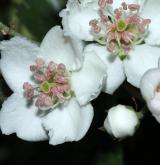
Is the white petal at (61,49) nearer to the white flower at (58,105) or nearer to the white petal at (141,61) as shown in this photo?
the white flower at (58,105)

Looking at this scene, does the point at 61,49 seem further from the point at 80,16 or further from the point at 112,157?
the point at 112,157

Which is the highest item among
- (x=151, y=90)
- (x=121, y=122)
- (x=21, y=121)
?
(x=151, y=90)

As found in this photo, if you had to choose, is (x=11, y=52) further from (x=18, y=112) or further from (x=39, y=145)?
(x=39, y=145)

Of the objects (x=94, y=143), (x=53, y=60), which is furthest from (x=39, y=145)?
(x=53, y=60)

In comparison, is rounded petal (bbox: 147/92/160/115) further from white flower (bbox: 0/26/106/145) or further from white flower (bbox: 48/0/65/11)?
white flower (bbox: 48/0/65/11)

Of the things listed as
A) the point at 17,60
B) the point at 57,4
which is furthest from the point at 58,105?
the point at 57,4

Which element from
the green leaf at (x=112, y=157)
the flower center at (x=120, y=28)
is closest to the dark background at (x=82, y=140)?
the green leaf at (x=112, y=157)

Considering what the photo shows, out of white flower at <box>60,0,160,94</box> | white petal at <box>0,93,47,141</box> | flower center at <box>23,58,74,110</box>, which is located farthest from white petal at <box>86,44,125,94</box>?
white petal at <box>0,93,47,141</box>
